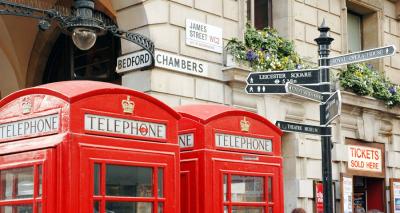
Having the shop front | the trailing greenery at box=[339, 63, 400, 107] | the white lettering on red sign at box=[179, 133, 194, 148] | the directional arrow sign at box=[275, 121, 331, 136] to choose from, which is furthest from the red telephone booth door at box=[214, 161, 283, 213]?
the trailing greenery at box=[339, 63, 400, 107]

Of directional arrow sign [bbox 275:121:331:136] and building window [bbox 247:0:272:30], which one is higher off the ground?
building window [bbox 247:0:272:30]

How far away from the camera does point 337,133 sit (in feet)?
49.4

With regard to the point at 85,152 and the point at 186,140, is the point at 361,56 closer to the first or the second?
the point at 186,140

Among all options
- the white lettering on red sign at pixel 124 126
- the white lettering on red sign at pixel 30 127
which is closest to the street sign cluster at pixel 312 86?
the white lettering on red sign at pixel 124 126

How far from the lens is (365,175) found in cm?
1565

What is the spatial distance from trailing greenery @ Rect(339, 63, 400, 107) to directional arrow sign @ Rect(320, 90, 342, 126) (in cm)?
731

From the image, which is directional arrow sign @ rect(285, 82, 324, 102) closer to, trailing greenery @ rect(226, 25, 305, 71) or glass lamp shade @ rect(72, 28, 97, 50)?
glass lamp shade @ rect(72, 28, 97, 50)

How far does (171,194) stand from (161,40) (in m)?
5.22

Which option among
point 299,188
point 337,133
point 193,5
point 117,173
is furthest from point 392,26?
point 117,173

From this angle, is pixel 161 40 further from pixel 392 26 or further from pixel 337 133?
pixel 392 26

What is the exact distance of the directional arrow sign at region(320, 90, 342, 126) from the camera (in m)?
7.75

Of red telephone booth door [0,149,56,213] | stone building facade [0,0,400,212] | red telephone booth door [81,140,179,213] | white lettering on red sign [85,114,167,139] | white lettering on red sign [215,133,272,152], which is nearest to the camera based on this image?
red telephone booth door [0,149,56,213]

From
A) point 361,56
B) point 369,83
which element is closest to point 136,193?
point 361,56

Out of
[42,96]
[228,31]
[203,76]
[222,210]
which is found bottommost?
[222,210]
